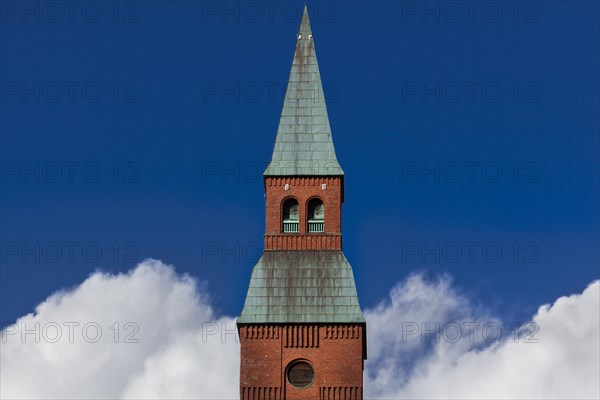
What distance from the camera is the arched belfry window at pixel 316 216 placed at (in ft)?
265

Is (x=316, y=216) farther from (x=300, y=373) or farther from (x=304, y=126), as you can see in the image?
(x=300, y=373)

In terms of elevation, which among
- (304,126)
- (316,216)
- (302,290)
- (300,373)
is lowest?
(300,373)

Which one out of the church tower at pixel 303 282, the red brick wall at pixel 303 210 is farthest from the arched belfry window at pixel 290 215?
the red brick wall at pixel 303 210

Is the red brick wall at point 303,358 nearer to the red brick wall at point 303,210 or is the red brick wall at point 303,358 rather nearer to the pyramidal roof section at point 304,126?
the red brick wall at point 303,210

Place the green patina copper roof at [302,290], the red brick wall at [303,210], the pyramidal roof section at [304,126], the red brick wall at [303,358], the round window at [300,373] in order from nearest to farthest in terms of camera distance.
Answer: the red brick wall at [303,358] < the round window at [300,373] < the green patina copper roof at [302,290] < the red brick wall at [303,210] < the pyramidal roof section at [304,126]

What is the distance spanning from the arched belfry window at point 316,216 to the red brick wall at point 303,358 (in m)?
5.42

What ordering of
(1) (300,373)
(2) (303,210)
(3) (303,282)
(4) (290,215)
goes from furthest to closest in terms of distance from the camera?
(4) (290,215)
(2) (303,210)
(3) (303,282)
(1) (300,373)

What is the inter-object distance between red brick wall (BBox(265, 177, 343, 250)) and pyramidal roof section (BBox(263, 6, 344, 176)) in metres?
0.45

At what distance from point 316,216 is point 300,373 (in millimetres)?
8204

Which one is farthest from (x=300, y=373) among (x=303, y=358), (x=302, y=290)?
(x=302, y=290)

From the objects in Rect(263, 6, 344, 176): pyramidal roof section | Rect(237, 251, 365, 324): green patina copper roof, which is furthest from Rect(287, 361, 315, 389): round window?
Rect(263, 6, 344, 176): pyramidal roof section

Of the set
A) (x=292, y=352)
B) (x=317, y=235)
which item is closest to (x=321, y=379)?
(x=292, y=352)

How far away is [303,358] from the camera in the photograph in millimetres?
77375

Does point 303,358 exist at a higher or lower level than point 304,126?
lower
